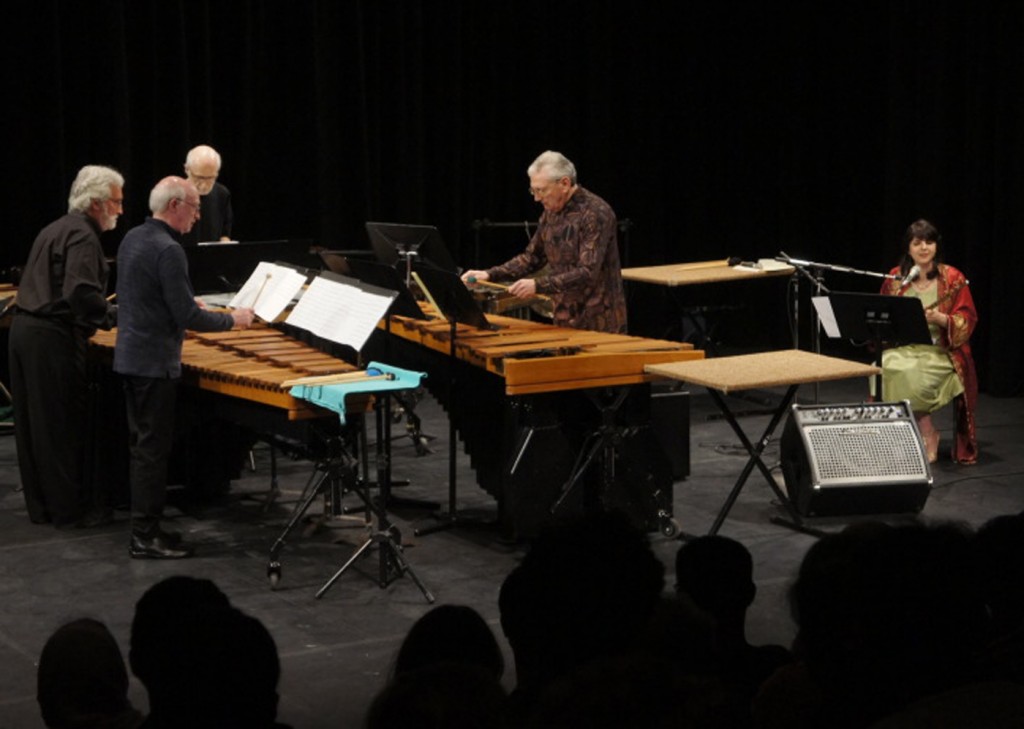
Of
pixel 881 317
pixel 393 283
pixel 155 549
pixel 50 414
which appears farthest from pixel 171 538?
pixel 881 317

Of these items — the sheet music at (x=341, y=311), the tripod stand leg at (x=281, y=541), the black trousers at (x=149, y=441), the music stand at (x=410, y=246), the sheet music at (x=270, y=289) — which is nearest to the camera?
the sheet music at (x=341, y=311)

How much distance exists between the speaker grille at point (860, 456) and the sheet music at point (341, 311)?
2014 mm

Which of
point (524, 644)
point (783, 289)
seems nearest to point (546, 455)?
point (524, 644)

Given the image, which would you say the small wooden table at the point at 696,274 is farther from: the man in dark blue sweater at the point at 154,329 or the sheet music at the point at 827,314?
the man in dark blue sweater at the point at 154,329

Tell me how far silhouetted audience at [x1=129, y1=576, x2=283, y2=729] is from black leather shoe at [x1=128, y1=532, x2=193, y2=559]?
13.2ft

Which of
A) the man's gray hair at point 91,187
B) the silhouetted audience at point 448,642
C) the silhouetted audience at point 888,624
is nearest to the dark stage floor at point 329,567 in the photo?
the man's gray hair at point 91,187

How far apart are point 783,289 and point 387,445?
21.6 feet

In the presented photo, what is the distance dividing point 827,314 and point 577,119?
14.0 ft

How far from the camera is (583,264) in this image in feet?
24.4

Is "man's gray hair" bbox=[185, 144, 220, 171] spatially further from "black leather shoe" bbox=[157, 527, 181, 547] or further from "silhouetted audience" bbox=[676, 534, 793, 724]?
"silhouetted audience" bbox=[676, 534, 793, 724]

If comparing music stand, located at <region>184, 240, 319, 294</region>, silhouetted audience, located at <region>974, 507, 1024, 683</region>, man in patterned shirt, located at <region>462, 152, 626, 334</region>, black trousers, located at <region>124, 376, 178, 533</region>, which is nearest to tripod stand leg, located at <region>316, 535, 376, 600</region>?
black trousers, located at <region>124, 376, 178, 533</region>

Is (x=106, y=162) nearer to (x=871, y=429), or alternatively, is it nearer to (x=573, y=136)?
(x=573, y=136)

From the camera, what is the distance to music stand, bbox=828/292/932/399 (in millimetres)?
7840

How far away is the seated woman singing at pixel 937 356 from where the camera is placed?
27.0 feet
